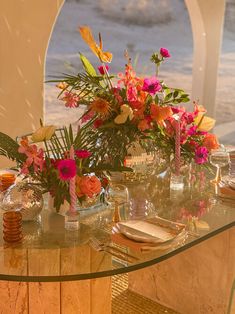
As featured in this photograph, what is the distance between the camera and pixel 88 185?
186 cm

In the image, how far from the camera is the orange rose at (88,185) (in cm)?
187

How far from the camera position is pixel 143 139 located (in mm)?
2260

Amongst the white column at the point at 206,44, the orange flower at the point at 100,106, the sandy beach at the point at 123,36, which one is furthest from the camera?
the sandy beach at the point at 123,36

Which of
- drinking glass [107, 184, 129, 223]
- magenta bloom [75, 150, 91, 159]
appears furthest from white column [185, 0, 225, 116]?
magenta bloom [75, 150, 91, 159]

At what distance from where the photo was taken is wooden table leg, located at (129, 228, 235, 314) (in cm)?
241

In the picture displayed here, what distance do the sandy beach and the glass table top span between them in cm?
597

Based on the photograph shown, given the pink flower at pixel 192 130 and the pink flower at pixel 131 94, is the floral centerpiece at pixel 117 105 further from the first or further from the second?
the pink flower at pixel 192 130

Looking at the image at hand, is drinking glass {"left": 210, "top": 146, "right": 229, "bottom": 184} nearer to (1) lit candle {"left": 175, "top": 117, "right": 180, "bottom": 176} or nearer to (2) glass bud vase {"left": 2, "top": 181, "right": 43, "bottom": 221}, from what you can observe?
(1) lit candle {"left": 175, "top": 117, "right": 180, "bottom": 176}

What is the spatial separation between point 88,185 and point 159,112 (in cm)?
49

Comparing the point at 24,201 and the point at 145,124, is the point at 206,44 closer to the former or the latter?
the point at 145,124

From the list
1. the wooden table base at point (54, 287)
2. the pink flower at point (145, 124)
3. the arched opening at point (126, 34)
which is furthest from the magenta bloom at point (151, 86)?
the arched opening at point (126, 34)

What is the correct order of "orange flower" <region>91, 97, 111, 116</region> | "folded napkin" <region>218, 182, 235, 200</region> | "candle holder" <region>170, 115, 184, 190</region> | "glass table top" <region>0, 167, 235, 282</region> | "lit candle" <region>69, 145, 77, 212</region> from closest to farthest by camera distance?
"glass table top" <region>0, 167, 235, 282</region> → "lit candle" <region>69, 145, 77, 212</region> → "orange flower" <region>91, 97, 111, 116</region> → "folded napkin" <region>218, 182, 235, 200</region> → "candle holder" <region>170, 115, 184, 190</region>

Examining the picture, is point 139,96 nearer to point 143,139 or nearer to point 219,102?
point 143,139

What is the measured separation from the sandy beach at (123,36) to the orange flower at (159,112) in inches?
234
